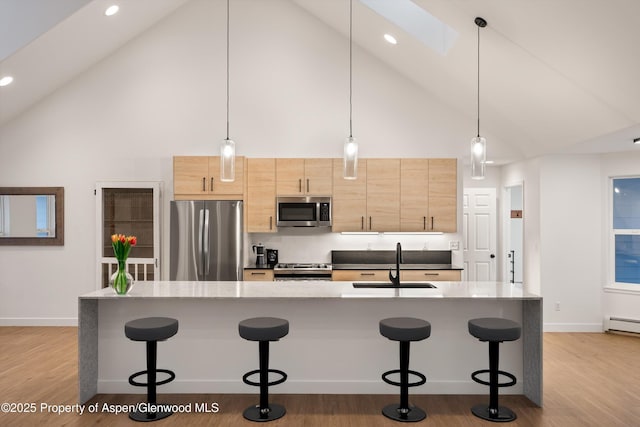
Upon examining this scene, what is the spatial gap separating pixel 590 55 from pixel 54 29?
510cm

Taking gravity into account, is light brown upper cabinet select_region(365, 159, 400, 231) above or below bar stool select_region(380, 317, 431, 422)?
above

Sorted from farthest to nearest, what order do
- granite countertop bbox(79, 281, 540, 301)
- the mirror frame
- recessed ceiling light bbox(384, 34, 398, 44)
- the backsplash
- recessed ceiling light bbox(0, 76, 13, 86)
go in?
the backsplash, the mirror frame, recessed ceiling light bbox(384, 34, 398, 44), recessed ceiling light bbox(0, 76, 13, 86), granite countertop bbox(79, 281, 540, 301)

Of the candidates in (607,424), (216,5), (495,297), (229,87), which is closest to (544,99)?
(495,297)

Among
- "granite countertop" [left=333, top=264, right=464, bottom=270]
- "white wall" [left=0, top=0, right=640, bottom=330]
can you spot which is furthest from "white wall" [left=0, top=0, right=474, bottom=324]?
"granite countertop" [left=333, top=264, right=464, bottom=270]

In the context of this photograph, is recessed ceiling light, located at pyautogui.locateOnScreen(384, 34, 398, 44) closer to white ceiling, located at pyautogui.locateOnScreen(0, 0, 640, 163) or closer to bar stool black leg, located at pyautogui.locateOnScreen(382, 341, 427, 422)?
white ceiling, located at pyautogui.locateOnScreen(0, 0, 640, 163)

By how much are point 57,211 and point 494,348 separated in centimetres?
574

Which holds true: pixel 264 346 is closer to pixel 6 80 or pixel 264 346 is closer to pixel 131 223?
pixel 131 223

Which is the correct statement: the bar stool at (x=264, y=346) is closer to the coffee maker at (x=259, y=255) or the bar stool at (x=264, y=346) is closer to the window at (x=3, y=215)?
the coffee maker at (x=259, y=255)

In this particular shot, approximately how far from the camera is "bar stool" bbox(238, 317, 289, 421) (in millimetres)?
3543

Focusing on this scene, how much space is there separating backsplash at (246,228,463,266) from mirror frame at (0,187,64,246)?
2.55 m

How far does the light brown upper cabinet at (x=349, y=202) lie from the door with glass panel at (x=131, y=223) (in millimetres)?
2337

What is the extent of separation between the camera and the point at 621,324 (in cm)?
629

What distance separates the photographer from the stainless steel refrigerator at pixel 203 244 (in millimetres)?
6086

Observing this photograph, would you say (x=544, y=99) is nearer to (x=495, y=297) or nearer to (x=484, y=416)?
(x=495, y=297)
